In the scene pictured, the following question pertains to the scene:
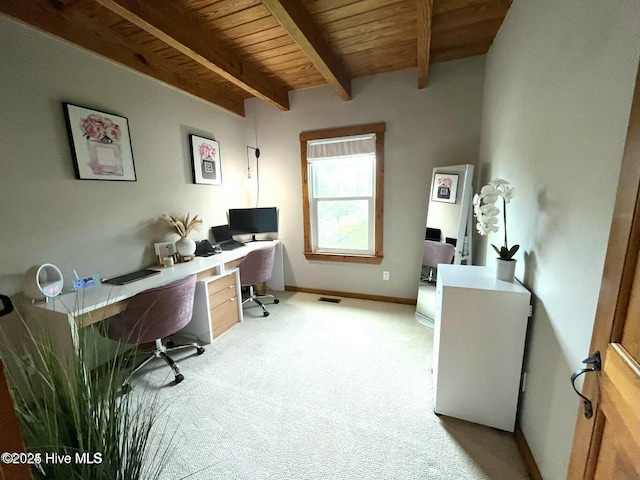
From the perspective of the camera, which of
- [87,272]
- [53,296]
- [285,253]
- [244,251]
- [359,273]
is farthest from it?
[285,253]

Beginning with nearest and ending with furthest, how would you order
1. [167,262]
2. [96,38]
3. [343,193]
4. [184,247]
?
[96,38]
[167,262]
[184,247]
[343,193]

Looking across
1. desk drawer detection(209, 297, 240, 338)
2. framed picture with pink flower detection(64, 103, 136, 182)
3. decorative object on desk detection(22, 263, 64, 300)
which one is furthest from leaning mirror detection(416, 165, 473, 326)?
decorative object on desk detection(22, 263, 64, 300)

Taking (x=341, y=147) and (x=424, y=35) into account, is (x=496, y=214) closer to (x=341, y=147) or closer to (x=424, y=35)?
(x=424, y=35)

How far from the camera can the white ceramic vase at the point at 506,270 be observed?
146 centimetres

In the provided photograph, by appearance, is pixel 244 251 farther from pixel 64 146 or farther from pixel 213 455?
pixel 213 455

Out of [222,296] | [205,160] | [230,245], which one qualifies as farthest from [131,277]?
[205,160]

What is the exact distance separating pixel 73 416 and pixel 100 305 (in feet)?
4.23

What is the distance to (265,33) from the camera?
6.79ft

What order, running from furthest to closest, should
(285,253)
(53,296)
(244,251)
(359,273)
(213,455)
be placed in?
(285,253), (359,273), (244,251), (53,296), (213,455)

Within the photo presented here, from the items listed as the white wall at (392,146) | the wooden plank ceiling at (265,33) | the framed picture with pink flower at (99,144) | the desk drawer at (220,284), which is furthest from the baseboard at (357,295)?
the wooden plank ceiling at (265,33)

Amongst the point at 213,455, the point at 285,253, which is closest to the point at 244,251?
the point at 285,253

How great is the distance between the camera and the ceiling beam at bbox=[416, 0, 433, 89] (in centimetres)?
158

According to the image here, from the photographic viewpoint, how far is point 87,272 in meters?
1.94

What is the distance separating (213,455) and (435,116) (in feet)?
11.0
